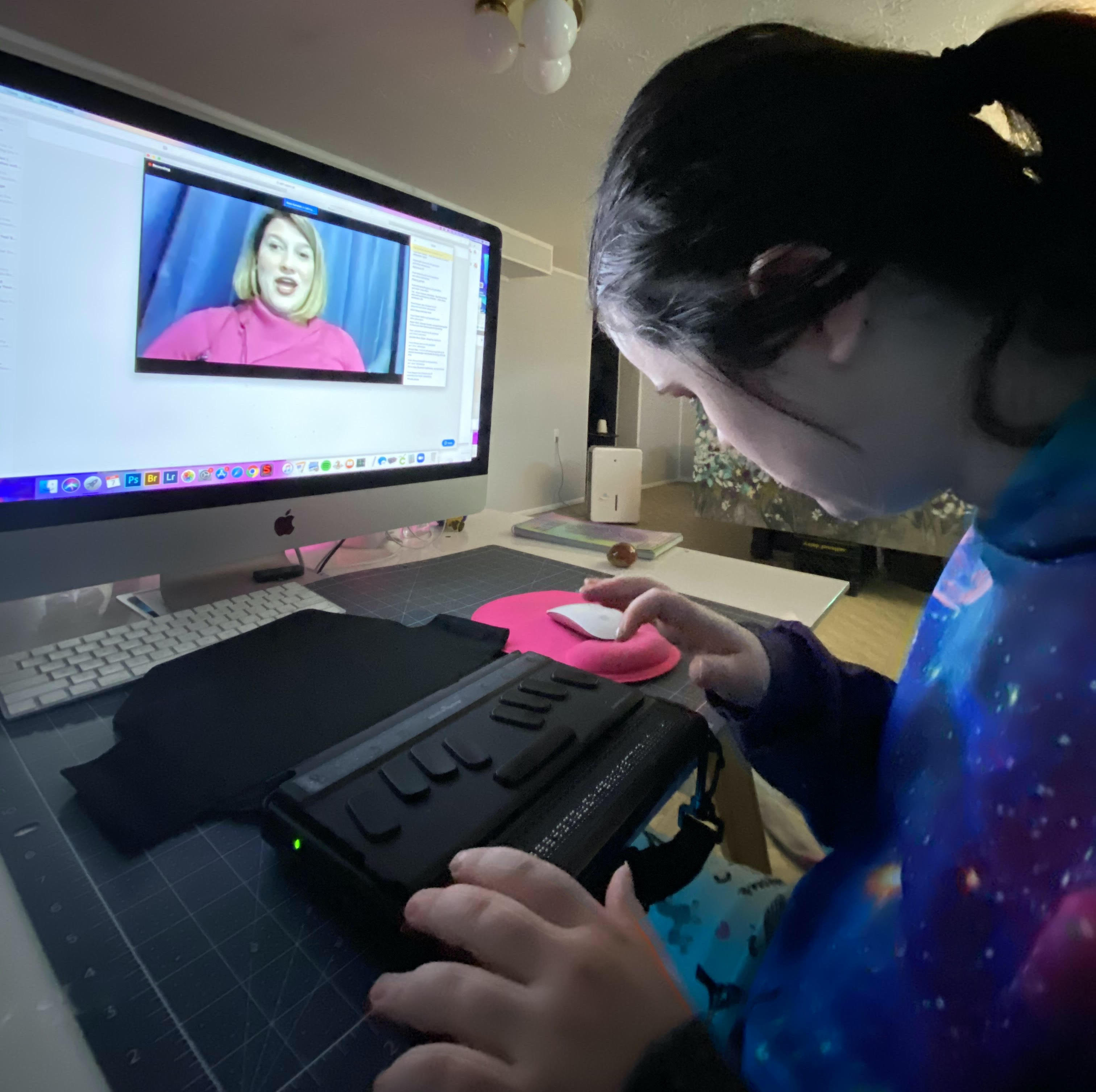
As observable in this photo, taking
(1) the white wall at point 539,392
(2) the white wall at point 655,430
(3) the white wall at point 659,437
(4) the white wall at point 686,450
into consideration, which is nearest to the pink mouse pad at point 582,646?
(1) the white wall at point 539,392

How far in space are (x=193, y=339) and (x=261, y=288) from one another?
0.28 ft

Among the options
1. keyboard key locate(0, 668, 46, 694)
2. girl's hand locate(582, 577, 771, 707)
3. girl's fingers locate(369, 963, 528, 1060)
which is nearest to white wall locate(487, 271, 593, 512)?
girl's hand locate(582, 577, 771, 707)

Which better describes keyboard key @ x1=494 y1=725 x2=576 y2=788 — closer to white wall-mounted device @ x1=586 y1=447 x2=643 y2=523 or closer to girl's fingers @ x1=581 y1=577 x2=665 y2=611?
girl's fingers @ x1=581 y1=577 x2=665 y2=611

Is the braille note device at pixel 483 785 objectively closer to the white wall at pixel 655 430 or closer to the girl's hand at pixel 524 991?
the girl's hand at pixel 524 991

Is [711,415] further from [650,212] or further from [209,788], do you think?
[209,788]

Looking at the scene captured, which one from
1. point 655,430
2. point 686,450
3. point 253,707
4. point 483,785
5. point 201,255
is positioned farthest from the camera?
point 686,450

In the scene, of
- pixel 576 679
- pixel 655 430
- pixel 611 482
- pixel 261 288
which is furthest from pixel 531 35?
pixel 655 430

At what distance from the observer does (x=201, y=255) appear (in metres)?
0.53

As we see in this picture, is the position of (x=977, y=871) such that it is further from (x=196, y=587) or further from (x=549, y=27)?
(x=549, y=27)

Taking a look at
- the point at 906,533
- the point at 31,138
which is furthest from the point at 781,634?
the point at 906,533

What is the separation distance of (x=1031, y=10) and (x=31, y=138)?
0.62m

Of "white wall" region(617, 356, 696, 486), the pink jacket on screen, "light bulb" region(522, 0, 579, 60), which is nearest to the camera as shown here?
the pink jacket on screen

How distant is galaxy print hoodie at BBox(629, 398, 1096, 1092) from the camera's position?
0.23 metres

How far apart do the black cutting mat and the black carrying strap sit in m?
0.16
